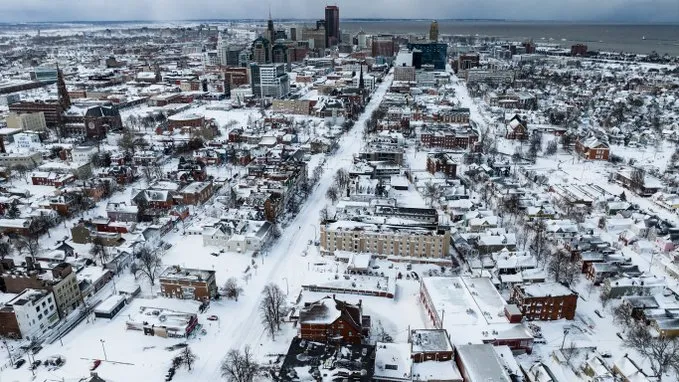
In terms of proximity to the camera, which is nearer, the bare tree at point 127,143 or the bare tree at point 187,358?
the bare tree at point 187,358

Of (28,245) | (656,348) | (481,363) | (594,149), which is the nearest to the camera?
(481,363)

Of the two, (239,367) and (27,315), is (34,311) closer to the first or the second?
(27,315)

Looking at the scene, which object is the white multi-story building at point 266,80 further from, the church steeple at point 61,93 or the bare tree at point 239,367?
the bare tree at point 239,367

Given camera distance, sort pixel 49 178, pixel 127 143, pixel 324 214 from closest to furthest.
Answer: pixel 324 214 < pixel 49 178 < pixel 127 143

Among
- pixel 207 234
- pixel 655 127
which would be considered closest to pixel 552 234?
pixel 207 234

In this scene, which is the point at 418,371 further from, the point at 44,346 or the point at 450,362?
the point at 44,346

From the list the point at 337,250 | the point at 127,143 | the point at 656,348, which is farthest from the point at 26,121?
the point at 656,348

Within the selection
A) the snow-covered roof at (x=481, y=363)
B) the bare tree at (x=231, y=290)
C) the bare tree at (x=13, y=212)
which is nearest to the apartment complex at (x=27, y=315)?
the bare tree at (x=231, y=290)
